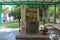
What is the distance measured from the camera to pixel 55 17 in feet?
58.5

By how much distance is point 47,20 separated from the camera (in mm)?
20125

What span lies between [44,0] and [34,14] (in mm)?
2791

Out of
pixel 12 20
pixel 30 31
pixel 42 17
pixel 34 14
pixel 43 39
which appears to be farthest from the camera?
pixel 12 20

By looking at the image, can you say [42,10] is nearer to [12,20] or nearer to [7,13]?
[12,20]

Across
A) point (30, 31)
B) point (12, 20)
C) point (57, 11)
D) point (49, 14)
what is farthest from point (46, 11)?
point (30, 31)

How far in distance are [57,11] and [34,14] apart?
21.5ft

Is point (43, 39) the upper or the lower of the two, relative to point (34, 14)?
lower

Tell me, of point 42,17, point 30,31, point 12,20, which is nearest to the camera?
point 30,31

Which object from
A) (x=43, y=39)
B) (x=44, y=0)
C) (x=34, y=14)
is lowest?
(x=43, y=39)

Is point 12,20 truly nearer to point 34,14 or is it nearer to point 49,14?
point 49,14

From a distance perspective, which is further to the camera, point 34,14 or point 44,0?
point 44,0

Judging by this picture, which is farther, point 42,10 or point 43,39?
point 42,10

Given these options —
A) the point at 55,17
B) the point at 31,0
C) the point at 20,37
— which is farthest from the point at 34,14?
the point at 20,37

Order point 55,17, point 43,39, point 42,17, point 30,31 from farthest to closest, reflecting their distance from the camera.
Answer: point 42,17 < point 55,17 < point 30,31 < point 43,39
